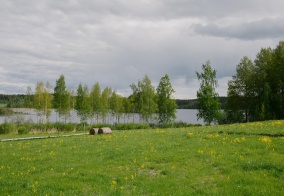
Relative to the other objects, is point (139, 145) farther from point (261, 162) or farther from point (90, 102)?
point (90, 102)

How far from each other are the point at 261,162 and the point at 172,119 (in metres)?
57.2

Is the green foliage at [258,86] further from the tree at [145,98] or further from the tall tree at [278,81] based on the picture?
the tree at [145,98]

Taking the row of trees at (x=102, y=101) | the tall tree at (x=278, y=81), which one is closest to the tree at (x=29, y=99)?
the row of trees at (x=102, y=101)

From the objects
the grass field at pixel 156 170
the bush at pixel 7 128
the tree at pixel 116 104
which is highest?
the tree at pixel 116 104

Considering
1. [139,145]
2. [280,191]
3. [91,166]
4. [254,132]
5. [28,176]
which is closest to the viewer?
[280,191]

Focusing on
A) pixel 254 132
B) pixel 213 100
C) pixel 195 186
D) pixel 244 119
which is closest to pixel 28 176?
pixel 195 186

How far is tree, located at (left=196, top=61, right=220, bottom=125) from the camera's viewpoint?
200ft

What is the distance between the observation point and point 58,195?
10.5 meters

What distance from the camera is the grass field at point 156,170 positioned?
36.1 ft

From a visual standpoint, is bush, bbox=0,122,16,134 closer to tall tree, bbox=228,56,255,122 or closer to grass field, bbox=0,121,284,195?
grass field, bbox=0,121,284,195

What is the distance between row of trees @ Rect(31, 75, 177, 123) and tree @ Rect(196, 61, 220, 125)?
8792 millimetres

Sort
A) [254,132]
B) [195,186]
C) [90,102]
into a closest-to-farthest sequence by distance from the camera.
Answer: [195,186] → [254,132] → [90,102]

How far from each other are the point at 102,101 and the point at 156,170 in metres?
79.8

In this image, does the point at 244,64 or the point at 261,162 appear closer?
the point at 261,162
